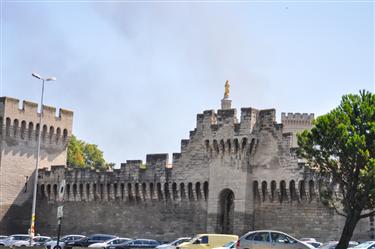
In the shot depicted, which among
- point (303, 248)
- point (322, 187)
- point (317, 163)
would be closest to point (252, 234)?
point (303, 248)

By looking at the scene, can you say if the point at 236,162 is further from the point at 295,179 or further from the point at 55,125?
the point at 55,125

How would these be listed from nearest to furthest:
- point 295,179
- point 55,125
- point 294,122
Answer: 1. point 295,179
2. point 55,125
3. point 294,122

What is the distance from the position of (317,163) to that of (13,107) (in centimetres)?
3283

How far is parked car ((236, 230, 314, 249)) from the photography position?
31.6m

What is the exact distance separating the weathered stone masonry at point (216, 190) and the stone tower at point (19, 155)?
189 inches

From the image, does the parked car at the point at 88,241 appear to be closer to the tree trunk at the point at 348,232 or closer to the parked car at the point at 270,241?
the parked car at the point at 270,241

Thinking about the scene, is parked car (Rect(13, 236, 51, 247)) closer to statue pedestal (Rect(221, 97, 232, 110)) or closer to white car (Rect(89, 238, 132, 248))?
white car (Rect(89, 238, 132, 248))

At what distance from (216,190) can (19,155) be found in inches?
804

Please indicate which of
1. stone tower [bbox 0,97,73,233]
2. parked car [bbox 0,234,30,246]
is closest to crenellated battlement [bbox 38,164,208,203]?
stone tower [bbox 0,97,73,233]

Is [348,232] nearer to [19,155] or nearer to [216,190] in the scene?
[216,190]

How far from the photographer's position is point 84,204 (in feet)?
189

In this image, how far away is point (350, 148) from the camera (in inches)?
1304

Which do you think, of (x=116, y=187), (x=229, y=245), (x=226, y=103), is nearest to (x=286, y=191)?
(x=229, y=245)

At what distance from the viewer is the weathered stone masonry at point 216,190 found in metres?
44.7
